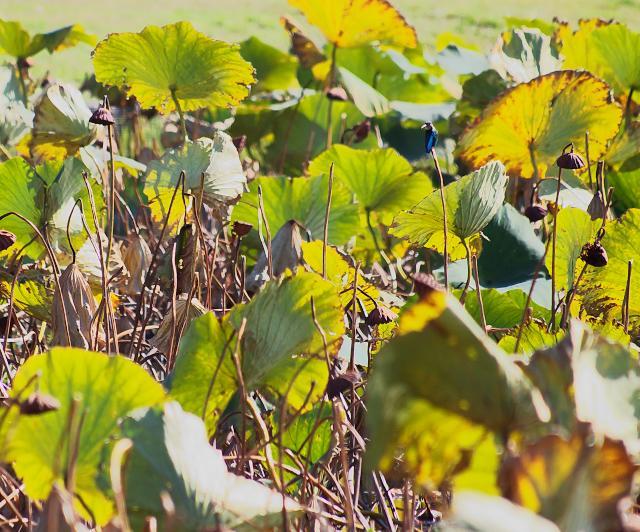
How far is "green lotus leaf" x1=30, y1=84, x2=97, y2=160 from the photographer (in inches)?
42.1

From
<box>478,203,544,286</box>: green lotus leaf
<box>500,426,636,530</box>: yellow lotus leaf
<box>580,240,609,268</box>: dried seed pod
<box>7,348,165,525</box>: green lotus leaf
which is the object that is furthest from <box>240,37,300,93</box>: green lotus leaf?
<box>500,426,636,530</box>: yellow lotus leaf

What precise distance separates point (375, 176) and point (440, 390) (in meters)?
0.80

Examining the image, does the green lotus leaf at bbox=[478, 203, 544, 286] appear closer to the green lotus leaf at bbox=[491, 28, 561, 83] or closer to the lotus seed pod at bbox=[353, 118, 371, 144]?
the green lotus leaf at bbox=[491, 28, 561, 83]

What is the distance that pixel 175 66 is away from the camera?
0.98 m

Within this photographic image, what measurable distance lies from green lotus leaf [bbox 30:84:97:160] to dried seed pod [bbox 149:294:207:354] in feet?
1.12

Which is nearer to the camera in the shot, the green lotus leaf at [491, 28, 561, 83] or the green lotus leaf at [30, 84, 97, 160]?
the green lotus leaf at [30, 84, 97, 160]

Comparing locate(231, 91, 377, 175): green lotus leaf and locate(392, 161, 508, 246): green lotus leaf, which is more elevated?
locate(392, 161, 508, 246): green lotus leaf

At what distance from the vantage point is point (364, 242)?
1.22 metres

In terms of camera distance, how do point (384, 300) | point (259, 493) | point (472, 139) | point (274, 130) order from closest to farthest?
point (259, 493)
point (384, 300)
point (472, 139)
point (274, 130)

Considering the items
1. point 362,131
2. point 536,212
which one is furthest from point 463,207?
point 362,131

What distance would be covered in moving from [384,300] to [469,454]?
0.50m

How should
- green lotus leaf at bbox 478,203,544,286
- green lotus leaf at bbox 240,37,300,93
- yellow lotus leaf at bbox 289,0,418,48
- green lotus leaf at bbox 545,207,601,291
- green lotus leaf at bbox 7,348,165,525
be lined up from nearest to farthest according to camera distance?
green lotus leaf at bbox 7,348,165,525, green lotus leaf at bbox 545,207,601,291, green lotus leaf at bbox 478,203,544,286, yellow lotus leaf at bbox 289,0,418,48, green lotus leaf at bbox 240,37,300,93

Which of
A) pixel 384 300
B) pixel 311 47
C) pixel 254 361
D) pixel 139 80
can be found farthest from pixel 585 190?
pixel 311 47

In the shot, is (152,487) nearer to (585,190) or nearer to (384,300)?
(384,300)
